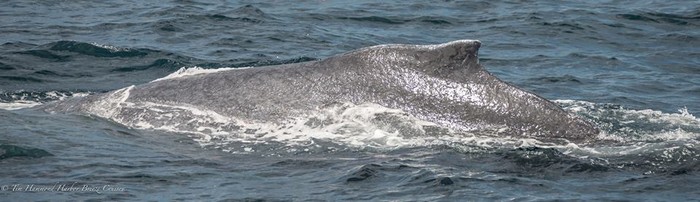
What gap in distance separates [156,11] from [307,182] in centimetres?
1647

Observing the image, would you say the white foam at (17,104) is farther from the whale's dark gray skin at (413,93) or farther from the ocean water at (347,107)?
the whale's dark gray skin at (413,93)

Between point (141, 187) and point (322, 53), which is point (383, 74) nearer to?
point (141, 187)

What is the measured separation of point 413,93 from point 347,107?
75 centimetres

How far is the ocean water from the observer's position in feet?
36.7

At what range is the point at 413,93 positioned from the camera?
1373cm

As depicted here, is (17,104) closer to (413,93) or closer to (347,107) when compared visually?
(347,107)

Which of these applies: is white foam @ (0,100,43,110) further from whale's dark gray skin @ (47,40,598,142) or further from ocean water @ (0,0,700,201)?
whale's dark gray skin @ (47,40,598,142)

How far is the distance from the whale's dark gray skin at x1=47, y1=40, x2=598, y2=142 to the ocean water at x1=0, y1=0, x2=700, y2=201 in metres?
0.24

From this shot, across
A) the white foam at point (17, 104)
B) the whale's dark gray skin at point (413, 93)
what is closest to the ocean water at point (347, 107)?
the white foam at point (17, 104)

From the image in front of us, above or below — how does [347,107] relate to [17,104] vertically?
above

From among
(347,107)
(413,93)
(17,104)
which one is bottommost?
(17,104)

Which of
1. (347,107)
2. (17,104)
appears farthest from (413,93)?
(17,104)

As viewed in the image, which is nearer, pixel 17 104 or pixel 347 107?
pixel 347 107

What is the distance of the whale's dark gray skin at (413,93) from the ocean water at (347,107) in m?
0.24
